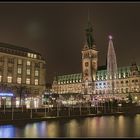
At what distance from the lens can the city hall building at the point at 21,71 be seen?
5192 inches

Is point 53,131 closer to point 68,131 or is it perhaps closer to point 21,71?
point 68,131

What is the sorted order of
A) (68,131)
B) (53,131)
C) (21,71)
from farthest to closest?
(21,71) → (53,131) → (68,131)

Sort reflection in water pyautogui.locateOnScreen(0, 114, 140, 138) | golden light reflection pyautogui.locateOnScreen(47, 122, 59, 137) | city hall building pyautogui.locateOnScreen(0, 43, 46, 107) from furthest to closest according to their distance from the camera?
1. city hall building pyautogui.locateOnScreen(0, 43, 46, 107)
2. golden light reflection pyautogui.locateOnScreen(47, 122, 59, 137)
3. reflection in water pyautogui.locateOnScreen(0, 114, 140, 138)

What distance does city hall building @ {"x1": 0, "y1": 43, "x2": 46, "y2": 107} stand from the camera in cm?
13188

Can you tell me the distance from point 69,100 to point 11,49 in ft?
147

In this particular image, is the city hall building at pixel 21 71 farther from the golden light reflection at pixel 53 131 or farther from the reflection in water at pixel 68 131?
the golden light reflection at pixel 53 131

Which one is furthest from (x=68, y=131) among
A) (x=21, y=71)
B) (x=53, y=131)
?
(x=21, y=71)

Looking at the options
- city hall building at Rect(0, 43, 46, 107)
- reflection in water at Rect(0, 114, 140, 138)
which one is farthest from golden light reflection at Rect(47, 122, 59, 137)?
city hall building at Rect(0, 43, 46, 107)

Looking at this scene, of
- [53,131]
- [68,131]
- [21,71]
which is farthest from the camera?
[21,71]

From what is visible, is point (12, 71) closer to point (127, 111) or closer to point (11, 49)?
point (11, 49)

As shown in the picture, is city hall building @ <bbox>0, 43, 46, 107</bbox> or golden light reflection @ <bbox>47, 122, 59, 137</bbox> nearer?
golden light reflection @ <bbox>47, 122, 59, 137</bbox>

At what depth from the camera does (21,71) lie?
141 meters

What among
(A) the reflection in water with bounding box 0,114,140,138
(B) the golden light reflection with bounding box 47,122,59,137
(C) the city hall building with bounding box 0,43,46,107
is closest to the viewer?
(A) the reflection in water with bounding box 0,114,140,138

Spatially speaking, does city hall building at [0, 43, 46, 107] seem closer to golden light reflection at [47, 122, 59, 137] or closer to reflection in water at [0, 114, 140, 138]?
reflection in water at [0, 114, 140, 138]
